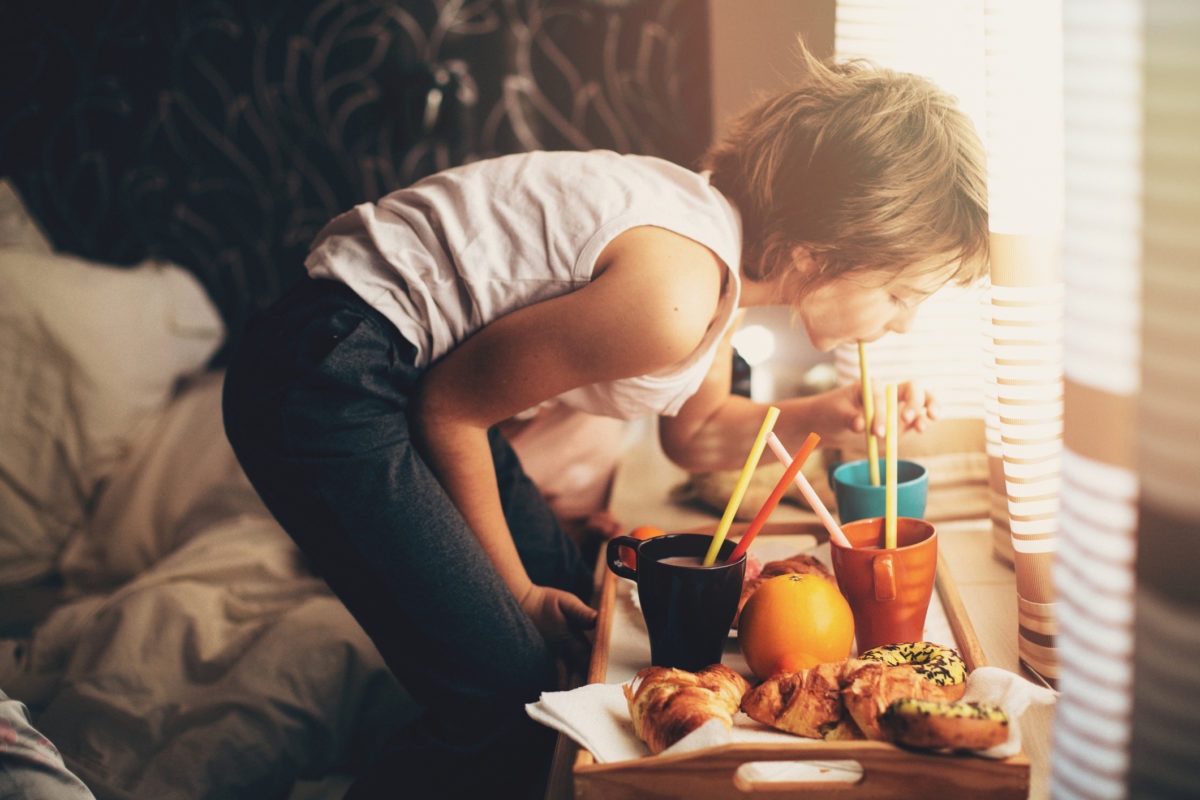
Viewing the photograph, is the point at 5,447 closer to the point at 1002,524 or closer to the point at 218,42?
the point at 218,42

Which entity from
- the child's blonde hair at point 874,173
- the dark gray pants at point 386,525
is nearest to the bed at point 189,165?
the dark gray pants at point 386,525

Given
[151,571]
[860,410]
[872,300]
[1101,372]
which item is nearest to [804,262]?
[872,300]

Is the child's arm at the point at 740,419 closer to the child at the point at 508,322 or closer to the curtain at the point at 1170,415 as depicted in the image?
the child at the point at 508,322

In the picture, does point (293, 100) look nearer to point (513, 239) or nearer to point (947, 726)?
point (513, 239)

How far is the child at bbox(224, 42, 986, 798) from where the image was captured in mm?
822

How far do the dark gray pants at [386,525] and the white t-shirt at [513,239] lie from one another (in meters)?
0.04

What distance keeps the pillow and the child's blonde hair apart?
4.09 ft

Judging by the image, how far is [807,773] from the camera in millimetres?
542

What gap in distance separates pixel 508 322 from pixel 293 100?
1282mm

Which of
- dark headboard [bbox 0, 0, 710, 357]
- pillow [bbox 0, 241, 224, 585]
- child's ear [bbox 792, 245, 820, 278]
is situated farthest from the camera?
dark headboard [bbox 0, 0, 710, 357]

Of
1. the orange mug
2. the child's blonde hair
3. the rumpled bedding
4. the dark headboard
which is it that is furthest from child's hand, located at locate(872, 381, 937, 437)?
the dark headboard

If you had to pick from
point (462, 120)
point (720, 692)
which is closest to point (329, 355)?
point (720, 692)

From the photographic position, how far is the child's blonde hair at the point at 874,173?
822mm

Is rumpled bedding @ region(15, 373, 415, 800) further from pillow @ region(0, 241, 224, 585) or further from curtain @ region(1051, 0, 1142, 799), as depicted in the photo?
curtain @ region(1051, 0, 1142, 799)
